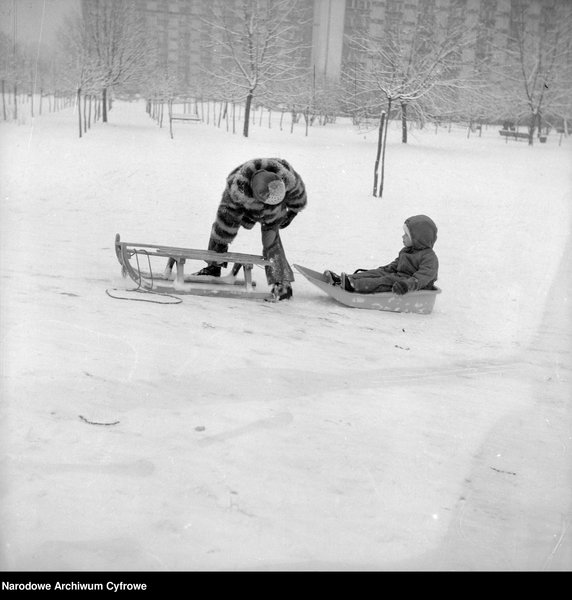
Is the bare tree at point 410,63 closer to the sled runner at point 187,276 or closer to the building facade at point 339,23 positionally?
the building facade at point 339,23

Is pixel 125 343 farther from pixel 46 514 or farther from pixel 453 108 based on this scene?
pixel 453 108

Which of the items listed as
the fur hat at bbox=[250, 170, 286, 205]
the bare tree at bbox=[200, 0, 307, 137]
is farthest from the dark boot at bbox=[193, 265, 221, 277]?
the bare tree at bbox=[200, 0, 307, 137]

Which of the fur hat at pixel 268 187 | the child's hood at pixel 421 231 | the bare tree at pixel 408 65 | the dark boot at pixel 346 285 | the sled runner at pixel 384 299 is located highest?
the bare tree at pixel 408 65

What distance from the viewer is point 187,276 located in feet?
17.8

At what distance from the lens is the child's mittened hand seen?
5.17m

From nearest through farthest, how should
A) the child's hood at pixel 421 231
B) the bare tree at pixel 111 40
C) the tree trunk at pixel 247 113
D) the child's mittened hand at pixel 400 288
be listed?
the child's mittened hand at pixel 400 288 → the child's hood at pixel 421 231 → the tree trunk at pixel 247 113 → the bare tree at pixel 111 40

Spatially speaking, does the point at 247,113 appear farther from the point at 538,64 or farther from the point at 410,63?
the point at 538,64

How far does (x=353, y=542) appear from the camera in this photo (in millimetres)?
1943

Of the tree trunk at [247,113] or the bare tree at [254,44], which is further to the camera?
the tree trunk at [247,113]

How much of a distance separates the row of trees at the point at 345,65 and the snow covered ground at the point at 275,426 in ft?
27.0

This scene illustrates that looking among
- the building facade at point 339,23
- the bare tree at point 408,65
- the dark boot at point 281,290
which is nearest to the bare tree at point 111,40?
the building facade at point 339,23

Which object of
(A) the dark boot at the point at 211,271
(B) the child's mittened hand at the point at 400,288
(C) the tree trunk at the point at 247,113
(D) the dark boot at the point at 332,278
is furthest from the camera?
(C) the tree trunk at the point at 247,113

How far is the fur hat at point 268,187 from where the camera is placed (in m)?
4.86

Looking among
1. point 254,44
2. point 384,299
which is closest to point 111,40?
point 254,44
